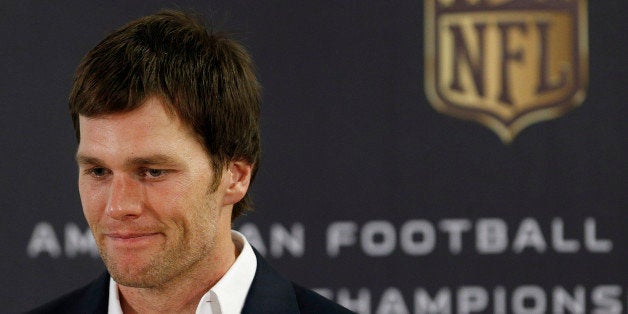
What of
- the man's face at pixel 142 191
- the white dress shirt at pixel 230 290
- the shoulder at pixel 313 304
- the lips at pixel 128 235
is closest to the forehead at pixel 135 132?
the man's face at pixel 142 191

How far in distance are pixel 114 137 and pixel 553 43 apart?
5.28 ft

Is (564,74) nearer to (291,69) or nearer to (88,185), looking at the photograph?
(291,69)

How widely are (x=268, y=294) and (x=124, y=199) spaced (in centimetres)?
31

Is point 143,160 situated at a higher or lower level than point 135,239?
higher

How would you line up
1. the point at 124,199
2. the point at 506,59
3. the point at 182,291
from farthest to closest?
the point at 506,59 → the point at 182,291 → the point at 124,199

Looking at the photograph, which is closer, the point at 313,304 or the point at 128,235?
the point at 128,235

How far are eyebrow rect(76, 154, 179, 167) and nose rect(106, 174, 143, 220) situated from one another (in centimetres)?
3

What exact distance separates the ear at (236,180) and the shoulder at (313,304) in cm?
19

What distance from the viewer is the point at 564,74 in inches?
116

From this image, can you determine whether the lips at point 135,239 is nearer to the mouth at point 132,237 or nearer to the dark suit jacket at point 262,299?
the mouth at point 132,237

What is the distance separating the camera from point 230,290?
1.79 m

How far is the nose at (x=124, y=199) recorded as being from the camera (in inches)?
64.8

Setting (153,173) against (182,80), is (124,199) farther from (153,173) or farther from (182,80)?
(182,80)

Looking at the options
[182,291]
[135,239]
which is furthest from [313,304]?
[135,239]
